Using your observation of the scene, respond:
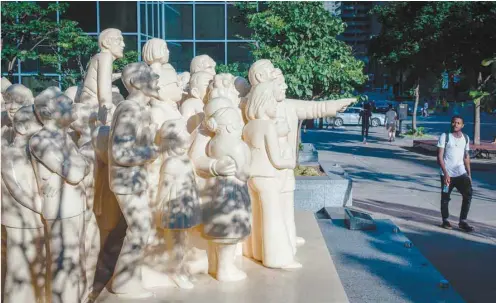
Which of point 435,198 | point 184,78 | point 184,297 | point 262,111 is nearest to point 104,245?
point 184,297

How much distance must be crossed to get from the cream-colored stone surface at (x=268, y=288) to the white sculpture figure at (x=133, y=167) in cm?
23

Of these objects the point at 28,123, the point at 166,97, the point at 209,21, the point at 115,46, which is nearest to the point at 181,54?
the point at 209,21

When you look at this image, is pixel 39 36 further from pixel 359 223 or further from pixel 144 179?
pixel 144 179

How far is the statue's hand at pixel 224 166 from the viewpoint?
493 centimetres

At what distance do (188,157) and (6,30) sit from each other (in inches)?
479

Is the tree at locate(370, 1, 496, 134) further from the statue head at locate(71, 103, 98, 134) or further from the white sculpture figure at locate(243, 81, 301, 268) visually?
the statue head at locate(71, 103, 98, 134)

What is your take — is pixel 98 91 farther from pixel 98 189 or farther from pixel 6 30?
pixel 6 30

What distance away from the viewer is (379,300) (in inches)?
221

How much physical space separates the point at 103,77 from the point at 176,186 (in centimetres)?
131

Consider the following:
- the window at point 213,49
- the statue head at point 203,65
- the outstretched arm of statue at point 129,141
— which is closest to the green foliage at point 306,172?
the statue head at point 203,65

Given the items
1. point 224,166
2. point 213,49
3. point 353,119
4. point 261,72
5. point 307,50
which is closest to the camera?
point 224,166

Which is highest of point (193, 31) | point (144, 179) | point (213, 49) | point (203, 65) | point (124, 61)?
point (193, 31)

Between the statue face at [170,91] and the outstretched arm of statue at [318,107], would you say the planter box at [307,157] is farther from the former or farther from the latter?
the statue face at [170,91]

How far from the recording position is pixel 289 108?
19.6 feet
